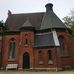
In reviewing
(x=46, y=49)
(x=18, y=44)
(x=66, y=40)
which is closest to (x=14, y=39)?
(x=18, y=44)

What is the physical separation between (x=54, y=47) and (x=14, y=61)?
8469 millimetres

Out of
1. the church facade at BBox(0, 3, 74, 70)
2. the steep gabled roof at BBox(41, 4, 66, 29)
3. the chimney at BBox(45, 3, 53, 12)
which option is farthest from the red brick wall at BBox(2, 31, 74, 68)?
the chimney at BBox(45, 3, 53, 12)

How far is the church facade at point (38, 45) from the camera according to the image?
3080cm

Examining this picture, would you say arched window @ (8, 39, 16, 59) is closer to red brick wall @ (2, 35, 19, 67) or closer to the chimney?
red brick wall @ (2, 35, 19, 67)

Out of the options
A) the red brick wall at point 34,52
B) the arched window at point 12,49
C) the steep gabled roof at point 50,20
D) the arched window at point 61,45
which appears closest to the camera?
the red brick wall at point 34,52

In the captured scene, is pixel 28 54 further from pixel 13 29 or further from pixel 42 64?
pixel 13 29

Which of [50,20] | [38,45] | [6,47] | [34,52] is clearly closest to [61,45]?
[38,45]

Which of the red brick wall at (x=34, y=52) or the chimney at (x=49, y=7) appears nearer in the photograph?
the red brick wall at (x=34, y=52)

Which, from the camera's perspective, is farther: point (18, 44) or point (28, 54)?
point (18, 44)

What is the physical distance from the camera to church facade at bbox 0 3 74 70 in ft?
101

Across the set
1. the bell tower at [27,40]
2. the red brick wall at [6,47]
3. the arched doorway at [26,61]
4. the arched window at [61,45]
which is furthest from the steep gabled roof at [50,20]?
the arched doorway at [26,61]

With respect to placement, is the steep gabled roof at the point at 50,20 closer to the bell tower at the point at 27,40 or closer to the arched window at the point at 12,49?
the bell tower at the point at 27,40

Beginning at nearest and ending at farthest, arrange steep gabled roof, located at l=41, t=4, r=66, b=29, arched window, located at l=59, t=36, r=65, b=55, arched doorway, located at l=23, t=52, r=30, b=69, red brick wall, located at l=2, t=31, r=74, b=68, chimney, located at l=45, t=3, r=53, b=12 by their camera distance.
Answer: red brick wall, located at l=2, t=31, r=74, b=68
arched doorway, located at l=23, t=52, r=30, b=69
arched window, located at l=59, t=36, r=65, b=55
steep gabled roof, located at l=41, t=4, r=66, b=29
chimney, located at l=45, t=3, r=53, b=12

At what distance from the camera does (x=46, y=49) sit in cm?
3102
